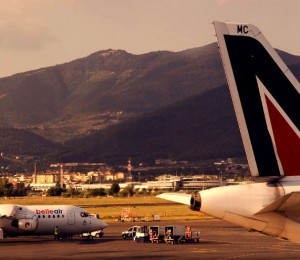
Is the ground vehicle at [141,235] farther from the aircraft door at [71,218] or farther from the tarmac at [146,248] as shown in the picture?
the aircraft door at [71,218]

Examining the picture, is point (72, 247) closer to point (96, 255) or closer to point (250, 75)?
point (96, 255)

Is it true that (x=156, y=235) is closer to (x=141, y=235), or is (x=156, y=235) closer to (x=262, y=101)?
(x=141, y=235)

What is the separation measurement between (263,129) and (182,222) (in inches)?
4257

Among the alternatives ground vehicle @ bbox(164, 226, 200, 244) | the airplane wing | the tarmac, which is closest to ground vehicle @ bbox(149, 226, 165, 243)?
ground vehicle @ bbox(164, 226, 200, 244)

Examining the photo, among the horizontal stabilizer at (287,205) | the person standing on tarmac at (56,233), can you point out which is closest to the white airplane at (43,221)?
the person standing on tarmac at (56,233)

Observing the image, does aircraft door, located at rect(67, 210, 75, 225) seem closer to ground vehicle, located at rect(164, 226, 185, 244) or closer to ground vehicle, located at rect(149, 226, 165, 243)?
ground vehicle, located at rect(149, 226, 165, 243)

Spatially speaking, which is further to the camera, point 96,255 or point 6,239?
point 6,239

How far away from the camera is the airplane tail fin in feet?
66.6

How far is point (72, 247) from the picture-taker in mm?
82062

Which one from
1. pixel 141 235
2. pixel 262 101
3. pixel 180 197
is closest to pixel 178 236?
pixel 141 235

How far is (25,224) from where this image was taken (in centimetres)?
8781

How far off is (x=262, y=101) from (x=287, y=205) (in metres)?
2.85

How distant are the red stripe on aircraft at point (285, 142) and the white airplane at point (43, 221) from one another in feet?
224

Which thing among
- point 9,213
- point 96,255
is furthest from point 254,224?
point 9,213
